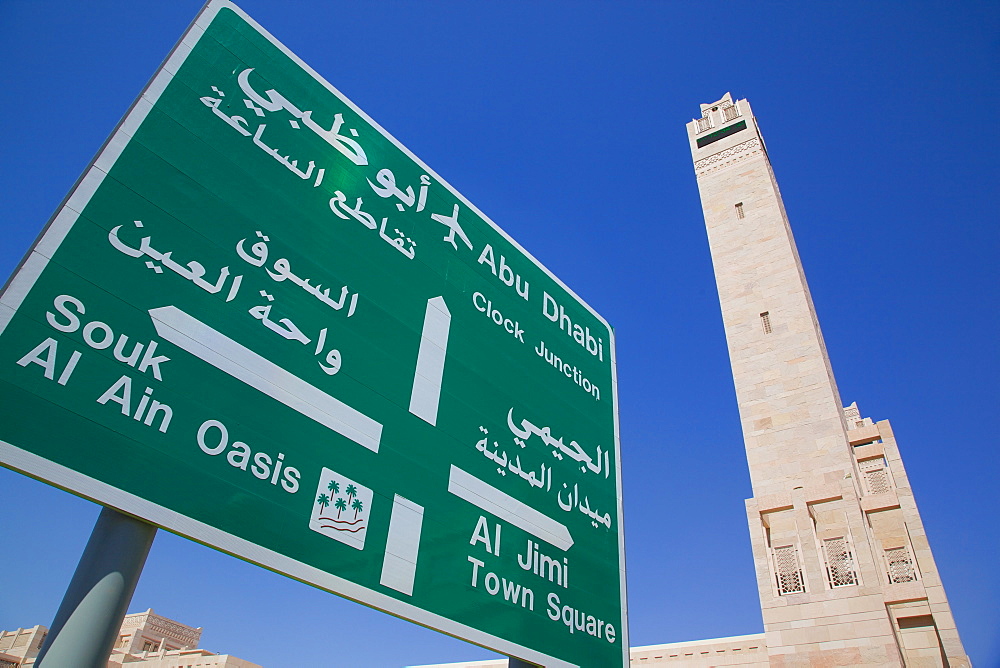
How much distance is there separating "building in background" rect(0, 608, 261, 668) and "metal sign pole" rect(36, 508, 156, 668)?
19.4 metres

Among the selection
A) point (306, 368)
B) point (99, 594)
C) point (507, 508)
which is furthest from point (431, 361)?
point (99, 594)

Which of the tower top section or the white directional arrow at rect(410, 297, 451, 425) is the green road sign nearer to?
the white directional arrow at rect(410, 297, 451, 425)

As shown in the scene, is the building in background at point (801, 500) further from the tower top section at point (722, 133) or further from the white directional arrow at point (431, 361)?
the white directional arrow at point (431, 361)

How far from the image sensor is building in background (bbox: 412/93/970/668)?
12.9 metres

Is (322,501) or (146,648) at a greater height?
(146,648)

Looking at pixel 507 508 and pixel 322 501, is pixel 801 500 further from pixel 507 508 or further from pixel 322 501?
pixel 322 501

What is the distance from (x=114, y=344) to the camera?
3303 millimetres

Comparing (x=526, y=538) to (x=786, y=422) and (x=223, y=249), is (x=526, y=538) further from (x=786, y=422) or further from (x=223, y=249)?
(x=786, y=422)

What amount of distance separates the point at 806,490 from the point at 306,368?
13.5m

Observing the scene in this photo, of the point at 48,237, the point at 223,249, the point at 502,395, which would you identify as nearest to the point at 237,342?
the point at 223,249

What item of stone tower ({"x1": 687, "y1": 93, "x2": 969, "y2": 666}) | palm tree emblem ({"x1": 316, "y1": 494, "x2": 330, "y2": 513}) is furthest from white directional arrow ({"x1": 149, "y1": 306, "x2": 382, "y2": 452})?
stone tower ({"x1": 687, "y1": 93, "x2": 969, "y2": 666})

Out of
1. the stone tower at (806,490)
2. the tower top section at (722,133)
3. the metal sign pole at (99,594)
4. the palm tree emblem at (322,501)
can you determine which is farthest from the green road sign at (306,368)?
the tower top section at (722,133)

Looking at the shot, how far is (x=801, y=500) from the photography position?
573 inches

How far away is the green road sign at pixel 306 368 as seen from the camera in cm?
321
